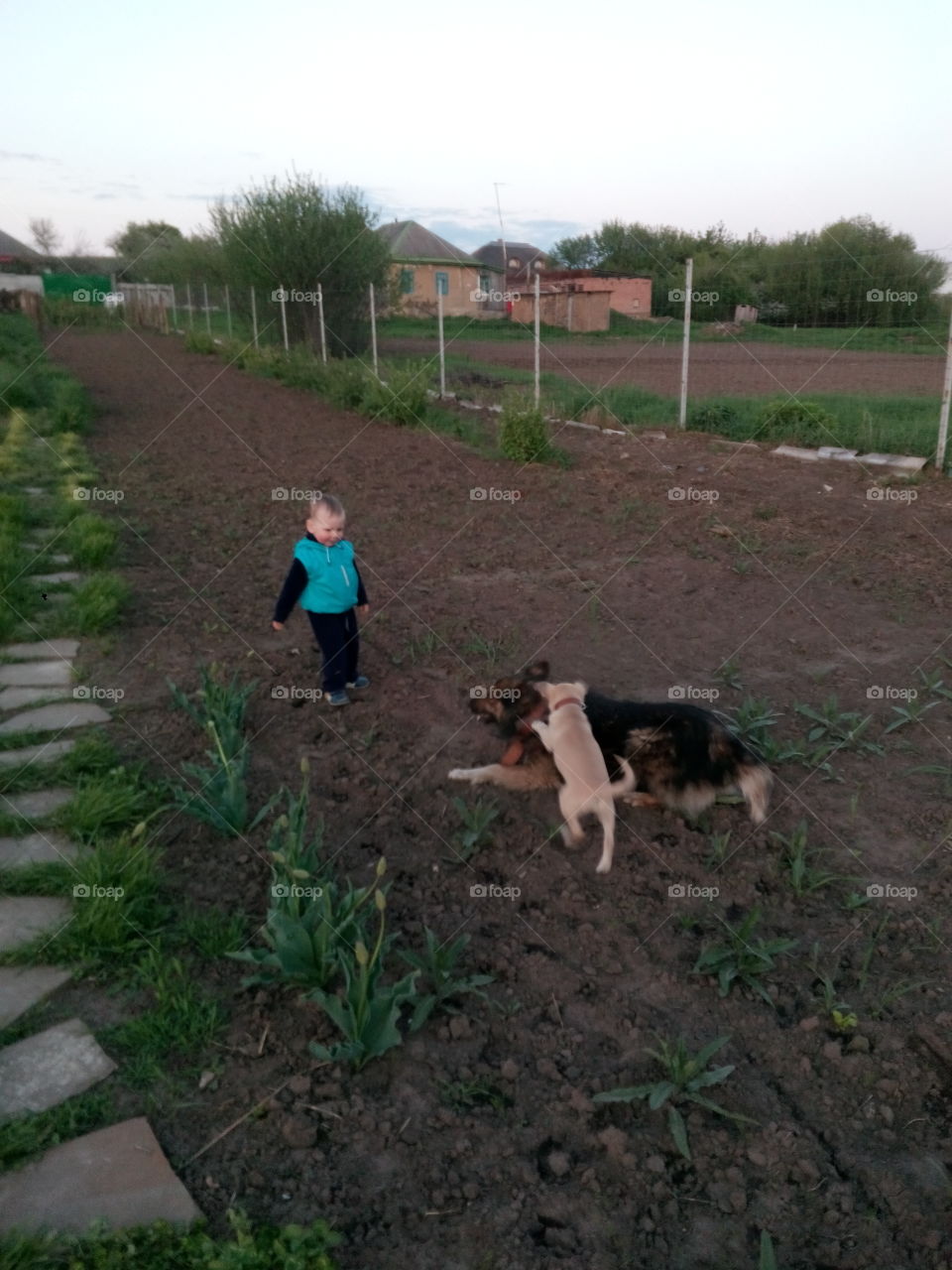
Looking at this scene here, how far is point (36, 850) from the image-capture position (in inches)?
125

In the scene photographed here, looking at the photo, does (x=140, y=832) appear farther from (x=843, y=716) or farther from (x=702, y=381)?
(x=702, y=381)

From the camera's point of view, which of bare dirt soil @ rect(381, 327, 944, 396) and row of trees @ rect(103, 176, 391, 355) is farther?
row of trees @ rect(103, 176, 391, 355)

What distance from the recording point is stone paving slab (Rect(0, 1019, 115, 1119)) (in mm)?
2207

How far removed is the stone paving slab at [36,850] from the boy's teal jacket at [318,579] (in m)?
1.44

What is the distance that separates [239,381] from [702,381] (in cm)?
988

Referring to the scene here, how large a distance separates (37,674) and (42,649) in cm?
35

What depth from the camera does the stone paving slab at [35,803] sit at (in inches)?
133

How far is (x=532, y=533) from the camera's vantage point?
7395 mm

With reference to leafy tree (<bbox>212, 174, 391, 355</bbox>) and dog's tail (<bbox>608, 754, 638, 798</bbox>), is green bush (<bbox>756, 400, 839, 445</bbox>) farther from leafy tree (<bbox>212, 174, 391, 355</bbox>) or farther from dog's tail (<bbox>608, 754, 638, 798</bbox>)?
leafy tree (<bbox>212, 174, 391, 355</bbox>)

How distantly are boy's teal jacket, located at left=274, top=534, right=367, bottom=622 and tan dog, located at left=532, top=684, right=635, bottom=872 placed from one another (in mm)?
1414

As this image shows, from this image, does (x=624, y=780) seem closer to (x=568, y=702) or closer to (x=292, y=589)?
(x=568, y=702)

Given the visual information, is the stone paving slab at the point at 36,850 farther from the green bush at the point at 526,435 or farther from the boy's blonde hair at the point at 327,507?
the green bush at the point at 526,435

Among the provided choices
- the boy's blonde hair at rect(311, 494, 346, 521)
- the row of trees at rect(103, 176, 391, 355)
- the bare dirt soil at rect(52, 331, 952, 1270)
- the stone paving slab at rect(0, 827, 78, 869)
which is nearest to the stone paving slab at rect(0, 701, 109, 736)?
the bare dirt soil at rect(52, 331, 952, 1270)

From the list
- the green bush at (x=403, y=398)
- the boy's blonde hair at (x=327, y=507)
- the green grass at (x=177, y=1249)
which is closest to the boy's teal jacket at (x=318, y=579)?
the boy's blonde hair at (x=327, y=507)
